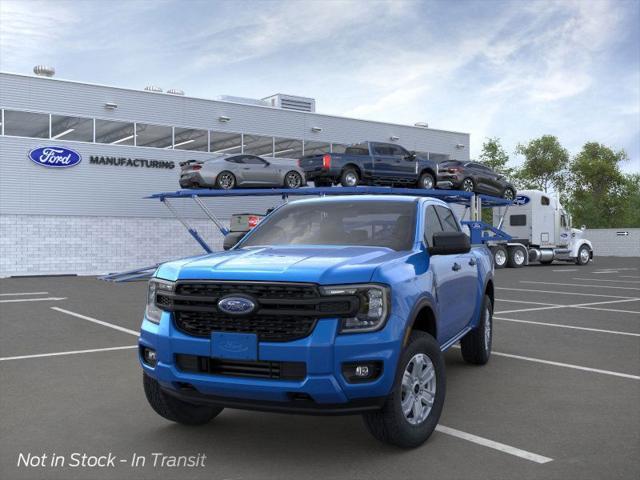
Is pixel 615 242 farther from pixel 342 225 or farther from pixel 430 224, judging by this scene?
pixel 342 225

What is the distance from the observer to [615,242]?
52.2 metres

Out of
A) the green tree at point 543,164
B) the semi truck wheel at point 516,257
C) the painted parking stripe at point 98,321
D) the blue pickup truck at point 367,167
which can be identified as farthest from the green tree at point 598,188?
the painted parking stripe at point 98,321

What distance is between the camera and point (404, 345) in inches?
171

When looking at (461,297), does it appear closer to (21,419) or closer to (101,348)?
(21,419)

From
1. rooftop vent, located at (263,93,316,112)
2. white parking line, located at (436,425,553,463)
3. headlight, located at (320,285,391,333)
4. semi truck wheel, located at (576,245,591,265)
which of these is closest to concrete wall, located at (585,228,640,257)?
semi truck wheel, located at (576,245,591,265)

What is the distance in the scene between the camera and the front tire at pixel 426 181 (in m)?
26.0

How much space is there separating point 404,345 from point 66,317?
9203 mm

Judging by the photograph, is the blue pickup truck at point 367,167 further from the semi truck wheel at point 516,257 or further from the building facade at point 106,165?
the semi truck wheel at point 516,257

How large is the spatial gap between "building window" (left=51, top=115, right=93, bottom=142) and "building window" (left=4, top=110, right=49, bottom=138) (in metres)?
0.32

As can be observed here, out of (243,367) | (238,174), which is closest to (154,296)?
(243,367)

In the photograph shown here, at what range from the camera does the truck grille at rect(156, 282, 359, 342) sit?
4.10m

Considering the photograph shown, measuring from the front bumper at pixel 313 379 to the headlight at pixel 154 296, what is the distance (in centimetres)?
34

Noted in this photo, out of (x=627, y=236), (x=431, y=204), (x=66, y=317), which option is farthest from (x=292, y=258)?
(x=627, y=236)

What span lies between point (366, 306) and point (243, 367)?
84 cm
